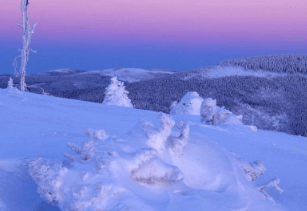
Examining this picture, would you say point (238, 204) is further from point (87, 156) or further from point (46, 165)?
point (46, 165)

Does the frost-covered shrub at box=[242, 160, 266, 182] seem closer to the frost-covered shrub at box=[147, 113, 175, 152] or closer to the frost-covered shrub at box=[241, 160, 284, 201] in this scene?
the frost-covered shrub at box=[241, 160, 284, 201]

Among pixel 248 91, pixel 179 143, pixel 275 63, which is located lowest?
pixel 248 91

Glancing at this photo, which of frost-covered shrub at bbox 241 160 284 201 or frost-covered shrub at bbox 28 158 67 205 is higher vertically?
frost-covered shrub at bbox 28 158 67 205

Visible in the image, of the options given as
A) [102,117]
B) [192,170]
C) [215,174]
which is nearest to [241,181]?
[215,174]

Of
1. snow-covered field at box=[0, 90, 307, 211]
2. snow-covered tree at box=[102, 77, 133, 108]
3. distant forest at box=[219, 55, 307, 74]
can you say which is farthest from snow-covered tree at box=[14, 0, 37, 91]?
distant forest at box=[219, 55, 307, 74]

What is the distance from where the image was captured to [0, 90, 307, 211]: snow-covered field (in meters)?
2.37

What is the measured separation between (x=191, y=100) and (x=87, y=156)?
12889mm

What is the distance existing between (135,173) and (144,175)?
Result: 3.3 inches

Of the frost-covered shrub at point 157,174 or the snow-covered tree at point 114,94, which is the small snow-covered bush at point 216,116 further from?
the snow-covered tree at point 114,94

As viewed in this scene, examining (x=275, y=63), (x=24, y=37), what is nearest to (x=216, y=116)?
(x=24, y=37)

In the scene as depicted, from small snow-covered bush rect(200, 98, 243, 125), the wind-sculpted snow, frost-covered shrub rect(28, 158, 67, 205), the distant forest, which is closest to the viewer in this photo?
the wind-sculpted snow

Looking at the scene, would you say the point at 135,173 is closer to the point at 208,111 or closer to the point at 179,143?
the point at 179,143

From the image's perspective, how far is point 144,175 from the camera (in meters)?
2.69

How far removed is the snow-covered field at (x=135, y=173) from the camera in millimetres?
2371
